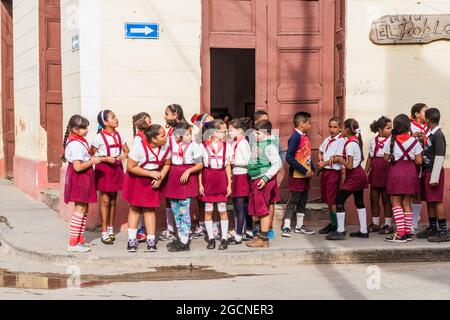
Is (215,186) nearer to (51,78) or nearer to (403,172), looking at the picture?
(403,172)

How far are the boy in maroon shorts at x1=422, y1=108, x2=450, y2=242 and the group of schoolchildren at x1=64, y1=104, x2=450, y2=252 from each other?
0.01m

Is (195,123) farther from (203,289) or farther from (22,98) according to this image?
(22,98)

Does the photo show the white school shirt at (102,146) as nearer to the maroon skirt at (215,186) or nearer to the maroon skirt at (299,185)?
the maroon skirt at (215,186)

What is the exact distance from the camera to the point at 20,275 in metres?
8.15

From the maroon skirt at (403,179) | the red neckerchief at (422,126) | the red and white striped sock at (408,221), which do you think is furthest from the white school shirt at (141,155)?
the red neckerchief at (422,126)

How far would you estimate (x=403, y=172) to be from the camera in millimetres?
9328

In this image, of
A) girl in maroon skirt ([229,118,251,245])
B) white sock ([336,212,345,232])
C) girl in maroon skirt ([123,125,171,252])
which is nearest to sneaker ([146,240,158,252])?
girl in maroon skirt ([123,125,171,252])

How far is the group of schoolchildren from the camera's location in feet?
28.8

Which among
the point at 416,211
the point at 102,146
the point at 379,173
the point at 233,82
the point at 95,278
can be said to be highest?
the point at 233,82

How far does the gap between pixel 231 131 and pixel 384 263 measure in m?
2.41

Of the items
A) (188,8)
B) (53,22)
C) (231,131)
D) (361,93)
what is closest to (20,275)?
(231,131)

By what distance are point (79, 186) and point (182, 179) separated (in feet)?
3.92

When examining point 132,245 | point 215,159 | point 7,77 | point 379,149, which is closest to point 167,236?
point 132,245

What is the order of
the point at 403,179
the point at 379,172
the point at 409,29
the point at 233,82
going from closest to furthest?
the point at 403,179 < the point at 379,172 < the point at 409,29 < the point at 233,82
